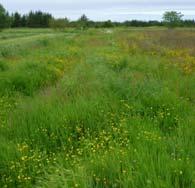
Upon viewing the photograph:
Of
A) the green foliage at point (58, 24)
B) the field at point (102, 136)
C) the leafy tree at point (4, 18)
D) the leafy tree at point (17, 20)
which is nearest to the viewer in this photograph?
the field at point (102, 136)

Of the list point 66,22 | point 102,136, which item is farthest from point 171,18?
point 102,136

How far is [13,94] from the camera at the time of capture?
357 inches

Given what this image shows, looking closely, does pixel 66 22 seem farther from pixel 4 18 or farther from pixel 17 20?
pixel 4 18

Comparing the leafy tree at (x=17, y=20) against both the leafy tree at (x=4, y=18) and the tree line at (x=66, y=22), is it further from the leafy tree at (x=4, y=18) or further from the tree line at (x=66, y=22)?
the leafy tree at (x=4, y=18)

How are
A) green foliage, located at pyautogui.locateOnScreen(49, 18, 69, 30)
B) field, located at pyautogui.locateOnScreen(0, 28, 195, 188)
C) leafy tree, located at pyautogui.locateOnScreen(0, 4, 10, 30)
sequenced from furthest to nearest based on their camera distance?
green foliage, located at pyautogui.locateOnScreen(49, 18, 69, 30)
leafy tree, located at pyautogui.locateOnScreen(0, 4, 10, 30)
field, located at pyautogui.locateOnScreen(0, 28, 195, 188)

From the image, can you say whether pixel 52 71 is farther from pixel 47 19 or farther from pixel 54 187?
pixel 47 19

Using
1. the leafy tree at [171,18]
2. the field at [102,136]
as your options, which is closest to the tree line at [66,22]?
the leafy tree at [171,18]

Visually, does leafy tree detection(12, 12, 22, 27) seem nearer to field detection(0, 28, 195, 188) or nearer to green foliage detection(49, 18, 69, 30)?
green foliage detection(49, 18, 69, 30)

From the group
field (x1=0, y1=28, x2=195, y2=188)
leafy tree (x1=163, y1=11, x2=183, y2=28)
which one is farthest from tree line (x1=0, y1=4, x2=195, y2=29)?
field (x1=0, y1=28, x2=195, y2=188)

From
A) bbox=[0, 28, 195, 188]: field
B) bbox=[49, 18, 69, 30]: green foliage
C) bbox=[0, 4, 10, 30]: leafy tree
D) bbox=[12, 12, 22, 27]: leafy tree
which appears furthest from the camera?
bbox=[49, 18, 69, 30]: green foliage

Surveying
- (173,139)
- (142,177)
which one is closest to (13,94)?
(173,139)

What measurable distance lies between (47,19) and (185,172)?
3740 inches

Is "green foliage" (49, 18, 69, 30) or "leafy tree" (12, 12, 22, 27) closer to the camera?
"leafy tree" (12, 12, 22, 27)

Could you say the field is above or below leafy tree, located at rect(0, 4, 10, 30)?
below
